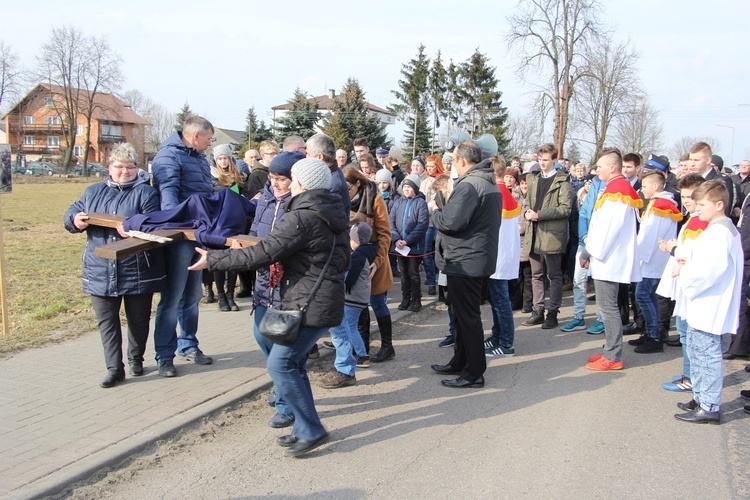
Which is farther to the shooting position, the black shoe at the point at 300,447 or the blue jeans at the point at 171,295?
the blue jeans at the point at 171,295

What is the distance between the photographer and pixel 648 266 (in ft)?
23.3

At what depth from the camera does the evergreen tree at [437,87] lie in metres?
57.3

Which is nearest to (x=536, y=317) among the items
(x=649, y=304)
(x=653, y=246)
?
(x=649, y=304)

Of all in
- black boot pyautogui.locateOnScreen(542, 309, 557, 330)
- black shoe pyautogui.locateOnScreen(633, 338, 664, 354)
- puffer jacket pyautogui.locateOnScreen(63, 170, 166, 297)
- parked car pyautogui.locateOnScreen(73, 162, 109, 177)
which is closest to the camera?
puffer jacket pyautogui.locateOnScreen(63, 170, 166, 297)

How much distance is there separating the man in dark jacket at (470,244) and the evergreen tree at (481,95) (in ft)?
161

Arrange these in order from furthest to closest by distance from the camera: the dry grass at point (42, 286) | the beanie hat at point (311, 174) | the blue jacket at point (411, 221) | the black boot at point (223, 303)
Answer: the blue jacket at point (411, 221), the black boot at point (223, 303), the dry grass at point (42, 286), the beanie hat at point (311, 174)

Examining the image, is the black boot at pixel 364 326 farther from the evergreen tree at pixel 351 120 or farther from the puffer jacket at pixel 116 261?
the evergreen tree at pixel 351 120

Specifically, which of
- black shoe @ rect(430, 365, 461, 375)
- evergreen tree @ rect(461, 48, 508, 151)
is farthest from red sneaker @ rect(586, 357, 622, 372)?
evergreen tree @ rect(461, 48, 508, 151)

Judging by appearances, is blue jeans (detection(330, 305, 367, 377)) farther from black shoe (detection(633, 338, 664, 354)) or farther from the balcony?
the balcony

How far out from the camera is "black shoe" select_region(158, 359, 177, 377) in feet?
18.7

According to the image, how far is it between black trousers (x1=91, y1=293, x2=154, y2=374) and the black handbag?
1.94 m

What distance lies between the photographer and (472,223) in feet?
18.4

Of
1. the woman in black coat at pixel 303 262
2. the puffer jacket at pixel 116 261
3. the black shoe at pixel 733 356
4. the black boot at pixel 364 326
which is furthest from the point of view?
the black shoe at pixel 733 356

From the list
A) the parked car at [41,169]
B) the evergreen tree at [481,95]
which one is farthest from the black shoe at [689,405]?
the parked car at [41,169]
